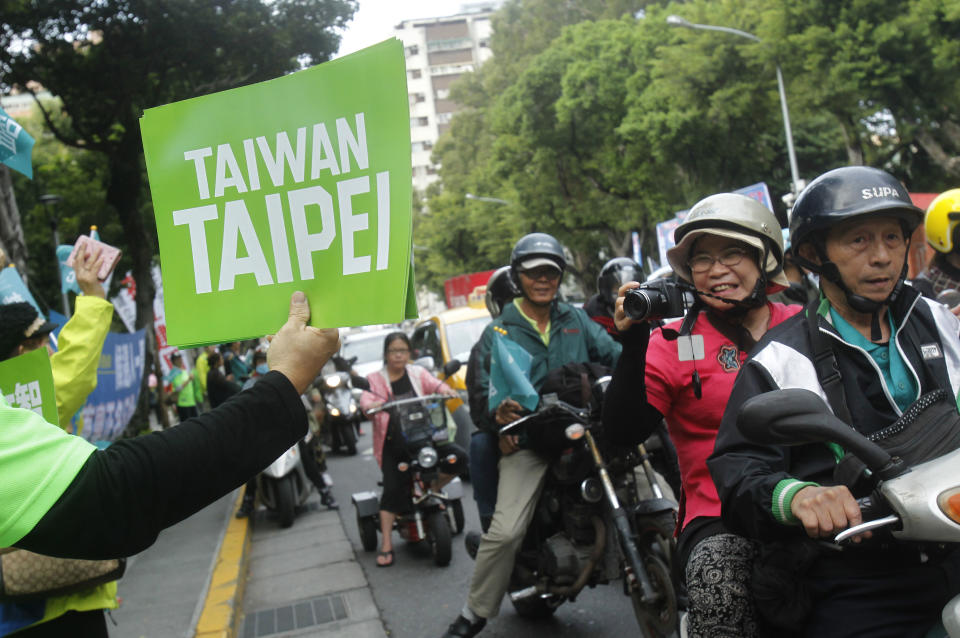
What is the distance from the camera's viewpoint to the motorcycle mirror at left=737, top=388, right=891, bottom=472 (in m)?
1.82

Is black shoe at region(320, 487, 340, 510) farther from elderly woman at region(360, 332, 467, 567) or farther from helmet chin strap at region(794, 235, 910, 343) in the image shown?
helmet chin strap at region(794, 235, 910, 343)

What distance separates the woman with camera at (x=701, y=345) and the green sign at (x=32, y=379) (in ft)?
5.68

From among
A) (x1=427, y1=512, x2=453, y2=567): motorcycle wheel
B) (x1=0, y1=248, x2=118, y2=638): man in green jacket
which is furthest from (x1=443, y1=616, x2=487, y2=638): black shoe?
(x1=427, y1=512, x2=453, y2=567): motorcycle wheel

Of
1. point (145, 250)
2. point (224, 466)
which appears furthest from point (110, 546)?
point (145, 250)

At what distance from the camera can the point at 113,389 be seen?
8266 mm

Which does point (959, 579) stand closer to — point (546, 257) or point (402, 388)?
point (546, 257)

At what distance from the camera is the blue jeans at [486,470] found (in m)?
5.42

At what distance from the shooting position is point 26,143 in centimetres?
436

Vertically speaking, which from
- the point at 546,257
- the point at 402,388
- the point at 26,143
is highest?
the point at 26,143

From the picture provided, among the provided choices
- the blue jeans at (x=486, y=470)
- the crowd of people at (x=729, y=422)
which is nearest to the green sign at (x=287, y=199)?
the crowd of people at (x=729, y=422)

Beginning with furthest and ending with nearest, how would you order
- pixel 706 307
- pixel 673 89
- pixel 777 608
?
pixel 673 89
pixel 706 307
pixel 777 608

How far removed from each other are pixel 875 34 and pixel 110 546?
2136 cm

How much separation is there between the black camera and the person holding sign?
3.66 feet

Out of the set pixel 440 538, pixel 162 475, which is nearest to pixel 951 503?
pixel 162 475
